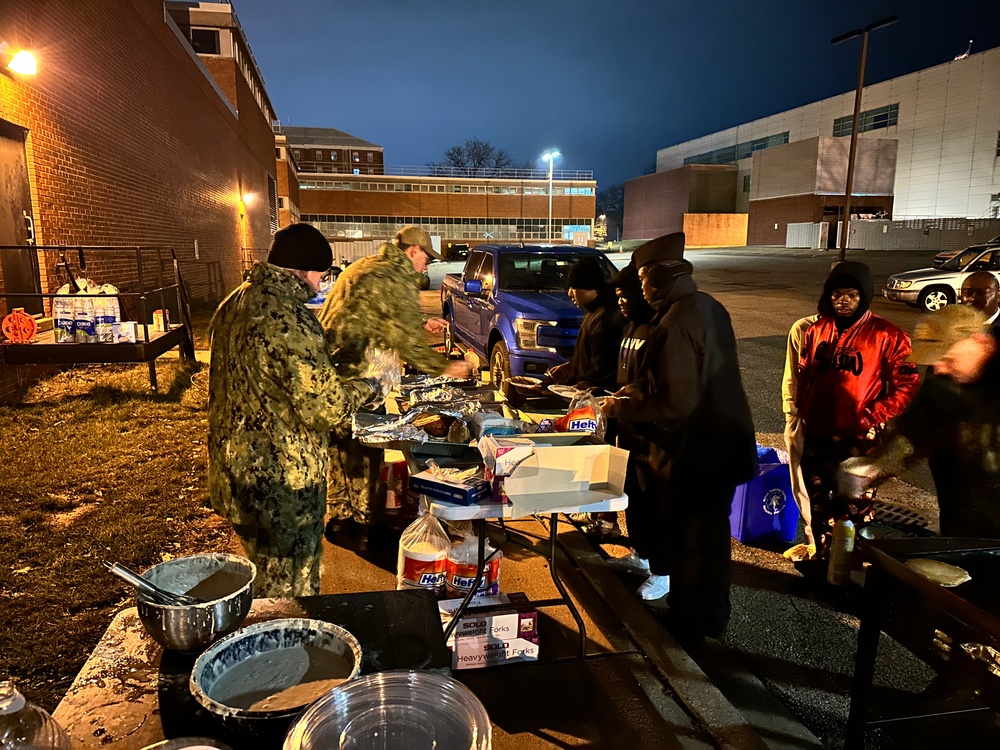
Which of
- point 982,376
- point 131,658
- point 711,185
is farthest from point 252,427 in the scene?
point 711,185

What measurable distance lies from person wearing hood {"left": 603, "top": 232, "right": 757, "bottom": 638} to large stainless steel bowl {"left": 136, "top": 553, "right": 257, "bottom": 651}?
222cm

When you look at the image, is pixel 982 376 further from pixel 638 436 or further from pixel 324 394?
pixel 324 394

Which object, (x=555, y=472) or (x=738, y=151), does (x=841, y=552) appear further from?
(x=738, y=151)

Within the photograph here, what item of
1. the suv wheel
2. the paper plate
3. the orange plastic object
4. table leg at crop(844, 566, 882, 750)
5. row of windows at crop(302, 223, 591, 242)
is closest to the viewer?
table leg at crop(844, 566, 882, 750)

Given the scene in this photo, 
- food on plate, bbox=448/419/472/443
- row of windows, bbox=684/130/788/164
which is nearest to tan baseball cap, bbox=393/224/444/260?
food on plate, bbox=448/419/472/443

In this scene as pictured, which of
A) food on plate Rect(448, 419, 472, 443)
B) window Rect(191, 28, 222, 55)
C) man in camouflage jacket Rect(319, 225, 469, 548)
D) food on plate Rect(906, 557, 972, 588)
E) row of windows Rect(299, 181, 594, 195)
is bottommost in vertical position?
food on plate Rect(906, 557, 972, 588)

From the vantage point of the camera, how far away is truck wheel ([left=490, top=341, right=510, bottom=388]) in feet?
27.3

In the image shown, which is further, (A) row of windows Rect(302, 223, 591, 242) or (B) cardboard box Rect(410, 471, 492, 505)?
(A) row of windows Rect(302, 223, 591, 242)

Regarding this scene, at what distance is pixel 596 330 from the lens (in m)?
4.97

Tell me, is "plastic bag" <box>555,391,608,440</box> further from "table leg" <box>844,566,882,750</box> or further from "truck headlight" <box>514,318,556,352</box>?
"truck headlight" <box>514,318,556,352</box>

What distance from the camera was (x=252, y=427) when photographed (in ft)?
8.82

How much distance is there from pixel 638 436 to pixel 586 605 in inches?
39.9

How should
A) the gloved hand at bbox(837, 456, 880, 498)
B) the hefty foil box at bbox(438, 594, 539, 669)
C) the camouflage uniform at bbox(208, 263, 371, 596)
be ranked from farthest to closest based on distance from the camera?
the gloved hand at bbox(837, 456, 880, 498) < the hefty foil box at bbox(438, 594, 539, 669) < the camouflage uniform at bbox(208, 263, 371, 596)

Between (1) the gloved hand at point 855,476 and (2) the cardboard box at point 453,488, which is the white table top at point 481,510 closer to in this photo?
(2) the cardboard box at point 453,488
